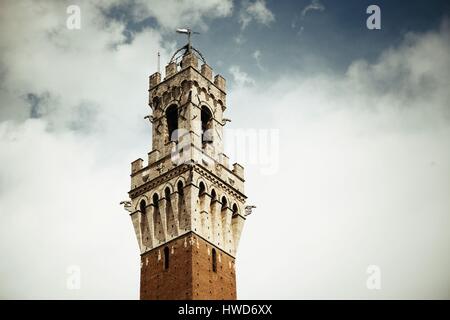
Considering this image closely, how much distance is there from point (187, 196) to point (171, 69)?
11.3 metres

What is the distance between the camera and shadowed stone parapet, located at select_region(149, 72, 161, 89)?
2085 inches

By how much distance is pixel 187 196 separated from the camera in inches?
1775

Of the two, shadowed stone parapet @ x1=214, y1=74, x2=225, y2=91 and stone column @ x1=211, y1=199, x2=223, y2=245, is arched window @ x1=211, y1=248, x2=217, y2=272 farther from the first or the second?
shadowed stone parapet @ x1=214, y1=74, x2=225, y2=91

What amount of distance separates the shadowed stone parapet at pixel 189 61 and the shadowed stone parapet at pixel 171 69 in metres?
0.62

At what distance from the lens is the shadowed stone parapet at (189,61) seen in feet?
169

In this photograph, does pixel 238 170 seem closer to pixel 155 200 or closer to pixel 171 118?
pixel 171 118

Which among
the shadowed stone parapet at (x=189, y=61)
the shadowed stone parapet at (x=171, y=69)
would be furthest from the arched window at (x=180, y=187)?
the shadowed stone parapet at (x=171, y=69)

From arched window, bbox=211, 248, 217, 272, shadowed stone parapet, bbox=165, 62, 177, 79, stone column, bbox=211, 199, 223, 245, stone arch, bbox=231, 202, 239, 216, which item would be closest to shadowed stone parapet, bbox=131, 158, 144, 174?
stone column, bbox=211, 199, 223, 245

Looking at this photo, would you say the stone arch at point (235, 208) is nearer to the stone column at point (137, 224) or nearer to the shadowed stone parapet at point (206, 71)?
the stone column at point (137, 224)

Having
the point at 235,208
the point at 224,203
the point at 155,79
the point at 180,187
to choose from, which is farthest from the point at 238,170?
the point at 155,79

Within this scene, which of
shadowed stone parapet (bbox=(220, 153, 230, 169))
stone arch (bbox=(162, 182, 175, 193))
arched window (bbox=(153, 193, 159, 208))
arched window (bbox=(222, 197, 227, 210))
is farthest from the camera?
shadowed stone parapet (bbox=(220, 153, 230, 169))

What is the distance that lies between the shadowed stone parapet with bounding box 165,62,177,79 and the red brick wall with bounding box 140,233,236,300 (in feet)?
43.5
